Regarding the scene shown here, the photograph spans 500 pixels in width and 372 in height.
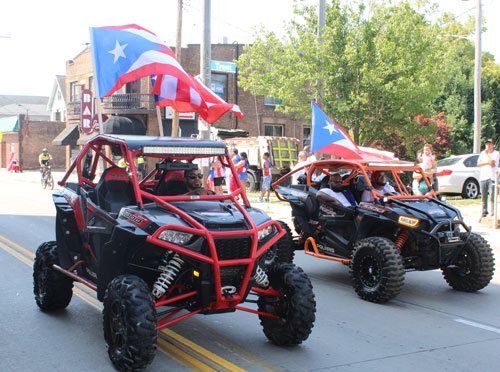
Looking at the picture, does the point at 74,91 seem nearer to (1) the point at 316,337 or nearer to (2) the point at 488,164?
(2) the point at 488,164

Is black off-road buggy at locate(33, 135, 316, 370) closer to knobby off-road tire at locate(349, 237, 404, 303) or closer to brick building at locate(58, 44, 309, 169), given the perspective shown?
knobby off-road tire at locate(349, 237, 404, 303)

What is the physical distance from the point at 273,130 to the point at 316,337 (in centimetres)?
3409

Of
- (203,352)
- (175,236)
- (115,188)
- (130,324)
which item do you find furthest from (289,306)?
(115,188)

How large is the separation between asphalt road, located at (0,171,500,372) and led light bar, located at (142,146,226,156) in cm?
184

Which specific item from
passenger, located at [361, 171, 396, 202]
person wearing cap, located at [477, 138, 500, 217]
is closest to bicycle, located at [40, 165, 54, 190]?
person wearing cap, located at [477, 138, 500, 217]

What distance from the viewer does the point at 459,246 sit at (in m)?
8.06

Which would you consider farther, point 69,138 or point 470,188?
point 69,138

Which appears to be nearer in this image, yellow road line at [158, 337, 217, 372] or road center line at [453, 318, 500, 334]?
yellow road line at [158, 337, 217, 372]

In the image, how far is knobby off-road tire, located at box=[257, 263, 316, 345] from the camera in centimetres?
550

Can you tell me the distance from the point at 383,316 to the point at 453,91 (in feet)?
92.7

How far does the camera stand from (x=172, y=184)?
21.9 ft

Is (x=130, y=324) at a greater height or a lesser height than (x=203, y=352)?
greater

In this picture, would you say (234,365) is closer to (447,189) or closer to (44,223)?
(44,223)

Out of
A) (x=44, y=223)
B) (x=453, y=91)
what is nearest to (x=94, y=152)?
(x=44, y=223)
